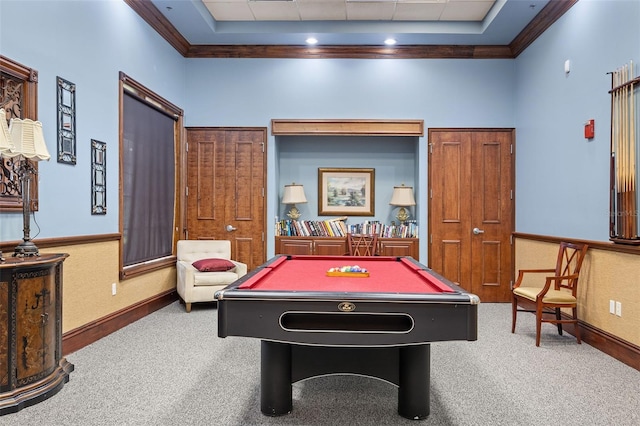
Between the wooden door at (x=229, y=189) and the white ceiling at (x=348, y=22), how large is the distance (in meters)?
1.33

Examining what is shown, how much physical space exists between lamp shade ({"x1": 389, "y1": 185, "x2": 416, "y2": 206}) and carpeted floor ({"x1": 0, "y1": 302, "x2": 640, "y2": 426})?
2311mm

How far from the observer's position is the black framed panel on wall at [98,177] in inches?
155

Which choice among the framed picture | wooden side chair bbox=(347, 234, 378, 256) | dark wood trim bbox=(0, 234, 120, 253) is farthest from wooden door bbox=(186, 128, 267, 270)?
dark wood trim bbox=(0, 234, 120, 253)

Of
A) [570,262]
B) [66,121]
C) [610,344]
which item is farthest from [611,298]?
[66,121]

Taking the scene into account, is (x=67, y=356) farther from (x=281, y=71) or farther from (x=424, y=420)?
(x=281, y=71)

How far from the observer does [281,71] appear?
234 inches

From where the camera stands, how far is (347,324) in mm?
2100

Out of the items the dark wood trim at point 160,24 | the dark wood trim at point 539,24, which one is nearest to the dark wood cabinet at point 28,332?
the dark wood trim at point 160,24

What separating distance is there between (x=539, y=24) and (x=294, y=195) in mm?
3732

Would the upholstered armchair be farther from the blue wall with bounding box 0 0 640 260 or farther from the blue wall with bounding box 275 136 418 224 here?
the blue wall with bounding box 275 136 418 224

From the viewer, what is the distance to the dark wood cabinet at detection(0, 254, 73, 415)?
250 centimetres

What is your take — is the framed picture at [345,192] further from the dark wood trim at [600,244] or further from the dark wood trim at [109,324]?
the dark wood trim at [109,324]

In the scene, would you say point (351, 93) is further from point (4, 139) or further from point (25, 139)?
point (4, 139)

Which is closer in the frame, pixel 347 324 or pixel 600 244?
pixel 347 324
